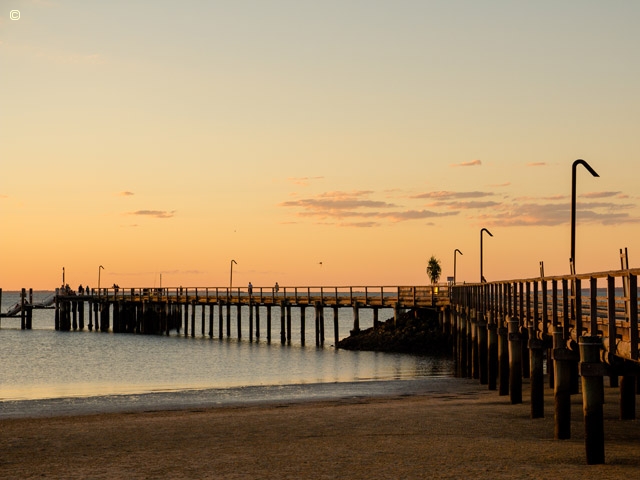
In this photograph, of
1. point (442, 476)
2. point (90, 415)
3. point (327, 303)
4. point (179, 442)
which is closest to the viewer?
point (442, 476)

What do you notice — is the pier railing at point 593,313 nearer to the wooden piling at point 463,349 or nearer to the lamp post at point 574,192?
the lamp post at point 574,192

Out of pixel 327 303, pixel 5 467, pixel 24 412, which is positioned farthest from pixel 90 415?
pixel 327 303

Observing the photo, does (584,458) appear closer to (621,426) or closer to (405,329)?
(621,426)

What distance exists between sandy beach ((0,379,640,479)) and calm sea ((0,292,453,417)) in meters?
7.16

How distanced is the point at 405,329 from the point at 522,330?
37884 millimetres

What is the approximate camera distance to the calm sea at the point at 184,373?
103 ft

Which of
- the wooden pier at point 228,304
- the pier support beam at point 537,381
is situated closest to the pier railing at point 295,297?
the wooden pier at point 228,304

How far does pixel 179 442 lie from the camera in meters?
17.6

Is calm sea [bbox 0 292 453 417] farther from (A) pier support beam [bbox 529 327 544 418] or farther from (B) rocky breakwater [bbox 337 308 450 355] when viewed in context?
(A) pier support beam [bbox 529 327 544 418]

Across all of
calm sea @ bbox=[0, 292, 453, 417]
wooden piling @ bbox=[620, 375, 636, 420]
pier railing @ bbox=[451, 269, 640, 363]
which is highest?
→ pier railing @ bbox=[451, 269, 640, 363]

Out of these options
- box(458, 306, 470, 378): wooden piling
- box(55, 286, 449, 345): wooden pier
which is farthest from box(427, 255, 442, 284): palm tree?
box(458, 306, 470, 378): wooden piling

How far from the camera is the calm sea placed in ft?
103

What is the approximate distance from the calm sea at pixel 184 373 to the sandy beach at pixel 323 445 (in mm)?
7158

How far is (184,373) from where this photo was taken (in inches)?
1806
